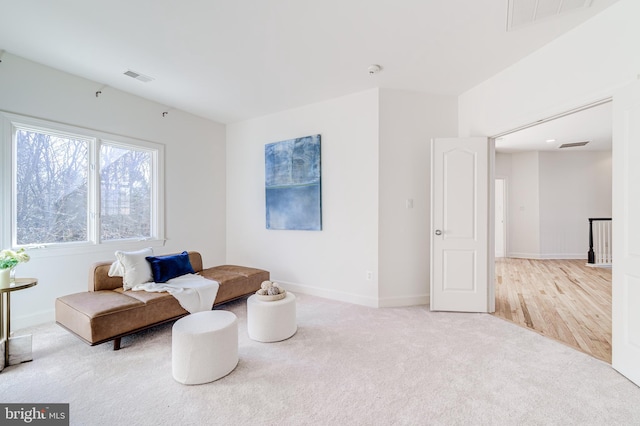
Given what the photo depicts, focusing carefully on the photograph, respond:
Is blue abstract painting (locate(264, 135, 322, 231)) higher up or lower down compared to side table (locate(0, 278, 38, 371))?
higher up

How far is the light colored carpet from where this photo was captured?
1.72m

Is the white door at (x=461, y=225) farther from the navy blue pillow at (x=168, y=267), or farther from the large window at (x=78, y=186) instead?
the large window at (x=78, y=186)

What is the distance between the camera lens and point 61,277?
129 inches

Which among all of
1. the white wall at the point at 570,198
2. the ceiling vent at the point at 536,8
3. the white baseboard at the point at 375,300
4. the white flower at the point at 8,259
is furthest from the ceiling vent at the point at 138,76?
the white wall at the point at 570,198

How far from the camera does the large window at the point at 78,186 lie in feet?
10.1

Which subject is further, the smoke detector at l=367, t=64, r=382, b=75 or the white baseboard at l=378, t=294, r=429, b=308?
the white baseboard at l=378, t=294, r=429, b=308

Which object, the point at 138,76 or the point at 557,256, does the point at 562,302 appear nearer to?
the point at 557,256

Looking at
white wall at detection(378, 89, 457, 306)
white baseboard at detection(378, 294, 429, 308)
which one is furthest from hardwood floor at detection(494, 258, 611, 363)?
white wall at detection(378, 89, 457, 306)

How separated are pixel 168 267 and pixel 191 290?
0.52 meters

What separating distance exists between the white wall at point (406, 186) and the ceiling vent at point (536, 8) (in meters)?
1.48

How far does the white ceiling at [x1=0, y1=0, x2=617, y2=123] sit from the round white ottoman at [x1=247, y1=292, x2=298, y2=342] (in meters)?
2.41

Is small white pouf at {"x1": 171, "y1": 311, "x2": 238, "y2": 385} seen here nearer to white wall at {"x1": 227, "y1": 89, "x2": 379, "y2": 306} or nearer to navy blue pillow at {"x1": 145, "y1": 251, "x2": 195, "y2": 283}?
navy blue pillow at {"x1": 145, "y1": 251, "x2": 195, "y2": 283}

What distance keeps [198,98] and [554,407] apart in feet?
15.4

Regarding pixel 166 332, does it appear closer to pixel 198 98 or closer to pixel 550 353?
pixel 198 98
